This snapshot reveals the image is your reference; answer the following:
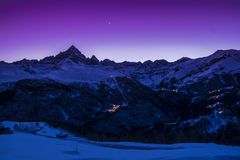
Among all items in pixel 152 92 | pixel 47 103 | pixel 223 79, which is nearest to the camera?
pixel 47 103

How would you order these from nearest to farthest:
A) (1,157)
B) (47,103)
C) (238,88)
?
(1,157)
(238,88)
(47,103)

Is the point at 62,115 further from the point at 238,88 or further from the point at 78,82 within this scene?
the point at 238,88

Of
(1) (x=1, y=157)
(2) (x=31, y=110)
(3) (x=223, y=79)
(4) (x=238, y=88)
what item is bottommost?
(1) (x=1, y=157)

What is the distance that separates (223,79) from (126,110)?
77404 millimetres

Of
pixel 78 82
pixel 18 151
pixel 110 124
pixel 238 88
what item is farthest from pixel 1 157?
pixel 78 82

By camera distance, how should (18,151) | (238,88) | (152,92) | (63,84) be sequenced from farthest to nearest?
(152,92) → (63,84) → (238,88) → (18,151)

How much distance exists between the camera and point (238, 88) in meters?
137

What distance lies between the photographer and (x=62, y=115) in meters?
143

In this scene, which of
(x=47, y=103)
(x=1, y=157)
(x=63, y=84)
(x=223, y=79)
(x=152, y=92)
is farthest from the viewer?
(x=223, y=79)

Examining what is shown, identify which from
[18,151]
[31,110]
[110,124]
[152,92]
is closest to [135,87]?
[152,92]

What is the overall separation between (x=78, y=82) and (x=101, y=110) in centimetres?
2575

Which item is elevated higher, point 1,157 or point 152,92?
point 152,92

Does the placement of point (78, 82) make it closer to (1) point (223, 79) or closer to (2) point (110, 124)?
(2) point (110, 124)

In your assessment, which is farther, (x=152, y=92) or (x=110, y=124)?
(x=152, y=92)
